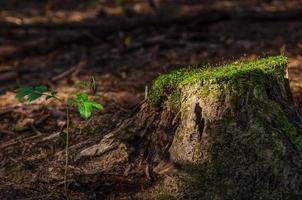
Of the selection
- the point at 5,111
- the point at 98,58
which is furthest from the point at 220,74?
the point at 98,58

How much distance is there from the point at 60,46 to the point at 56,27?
24.0 inches

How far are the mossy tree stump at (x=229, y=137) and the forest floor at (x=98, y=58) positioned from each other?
0.29 m

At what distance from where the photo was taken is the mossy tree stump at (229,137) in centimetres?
288

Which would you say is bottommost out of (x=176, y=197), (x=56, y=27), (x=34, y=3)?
(x=176, y=197)

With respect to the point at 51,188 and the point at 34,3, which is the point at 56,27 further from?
the point at 51,188

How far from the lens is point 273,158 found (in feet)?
9.48

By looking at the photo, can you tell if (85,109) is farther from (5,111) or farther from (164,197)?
(5,111)

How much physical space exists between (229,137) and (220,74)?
1.18 ft

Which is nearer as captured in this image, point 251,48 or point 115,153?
point 115,153

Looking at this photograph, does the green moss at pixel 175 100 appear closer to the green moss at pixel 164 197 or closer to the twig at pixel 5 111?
the green moss at pixel 164 197

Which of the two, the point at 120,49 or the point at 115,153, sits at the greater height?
the point at 120,49

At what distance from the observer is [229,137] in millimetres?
2953

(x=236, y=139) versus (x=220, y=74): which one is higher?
(x=220, y=74)

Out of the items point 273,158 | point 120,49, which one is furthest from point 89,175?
point 120,49
